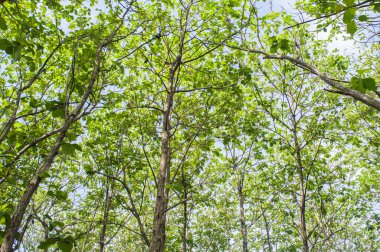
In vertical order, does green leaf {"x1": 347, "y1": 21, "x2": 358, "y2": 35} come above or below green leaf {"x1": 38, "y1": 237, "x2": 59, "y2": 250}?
above

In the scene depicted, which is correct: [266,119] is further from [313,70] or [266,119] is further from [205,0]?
[313,70]

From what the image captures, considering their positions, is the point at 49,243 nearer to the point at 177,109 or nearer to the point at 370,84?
the point at 370,84

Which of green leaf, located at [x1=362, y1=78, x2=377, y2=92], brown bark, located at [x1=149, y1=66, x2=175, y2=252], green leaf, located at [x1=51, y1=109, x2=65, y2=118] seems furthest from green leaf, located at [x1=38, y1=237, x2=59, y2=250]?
brown bark, located at [x1=149, y1=66, x2=175, y2=252]

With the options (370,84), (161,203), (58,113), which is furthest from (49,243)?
(161,203)

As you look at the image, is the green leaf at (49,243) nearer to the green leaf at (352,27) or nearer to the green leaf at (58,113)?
the green leaf at (58,113)

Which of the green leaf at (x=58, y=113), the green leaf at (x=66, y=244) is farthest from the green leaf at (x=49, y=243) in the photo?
the green leaf at (x=58, y=113)

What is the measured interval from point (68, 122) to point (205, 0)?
6.64m

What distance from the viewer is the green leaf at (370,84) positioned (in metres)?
2.29

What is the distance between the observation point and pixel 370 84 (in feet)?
7.57

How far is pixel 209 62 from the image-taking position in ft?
28.8

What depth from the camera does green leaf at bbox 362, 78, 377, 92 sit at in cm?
229

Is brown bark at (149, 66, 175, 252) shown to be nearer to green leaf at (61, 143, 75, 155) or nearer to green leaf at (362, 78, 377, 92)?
green leaf at (61, 143, 75, 155)

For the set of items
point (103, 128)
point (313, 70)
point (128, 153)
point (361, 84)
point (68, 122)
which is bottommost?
point (68, 122)

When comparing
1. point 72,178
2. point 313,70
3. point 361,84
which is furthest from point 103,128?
point 361,84
